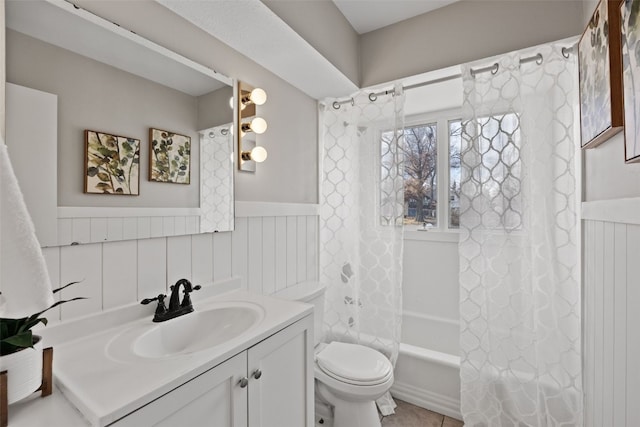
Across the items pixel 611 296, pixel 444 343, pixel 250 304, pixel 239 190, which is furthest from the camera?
pixel 444 343

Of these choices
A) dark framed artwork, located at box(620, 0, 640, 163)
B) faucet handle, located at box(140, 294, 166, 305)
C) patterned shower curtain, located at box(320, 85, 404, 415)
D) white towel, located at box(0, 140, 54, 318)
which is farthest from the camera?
patterned shower curtain, located at box(320, 85, 404, 415)

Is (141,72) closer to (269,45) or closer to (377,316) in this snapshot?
(269,45)

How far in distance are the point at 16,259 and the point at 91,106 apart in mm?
648

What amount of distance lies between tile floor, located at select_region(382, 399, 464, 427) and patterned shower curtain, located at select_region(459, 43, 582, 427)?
0.20m

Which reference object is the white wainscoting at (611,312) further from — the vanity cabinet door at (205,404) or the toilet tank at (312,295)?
the toilet tank at (312,295)

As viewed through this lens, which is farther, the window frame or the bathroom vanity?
the window frame

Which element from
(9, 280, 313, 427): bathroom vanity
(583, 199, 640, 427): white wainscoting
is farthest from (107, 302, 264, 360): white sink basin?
(583, 199, 640, 427): white wainscoting

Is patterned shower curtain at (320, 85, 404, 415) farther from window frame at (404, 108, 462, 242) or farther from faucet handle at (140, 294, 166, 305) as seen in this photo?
faucet handle at (140, 294, 166, 305)

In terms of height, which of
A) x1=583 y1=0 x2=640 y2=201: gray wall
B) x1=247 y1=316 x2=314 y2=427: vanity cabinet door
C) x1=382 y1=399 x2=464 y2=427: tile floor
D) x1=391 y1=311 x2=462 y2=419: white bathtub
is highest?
x1=583 y1=0 x2=640 y2=201: gray wall

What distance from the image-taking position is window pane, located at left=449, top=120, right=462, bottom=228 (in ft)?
8.27

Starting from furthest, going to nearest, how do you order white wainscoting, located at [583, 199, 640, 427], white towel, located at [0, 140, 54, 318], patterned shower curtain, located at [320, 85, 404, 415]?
1. patterned shower curtain, located at [320, 85, 404, 415]
2. white wainscoting, located at [583, 199, 640, 427]
3. white towel, located at [0, 140, 54, 318]

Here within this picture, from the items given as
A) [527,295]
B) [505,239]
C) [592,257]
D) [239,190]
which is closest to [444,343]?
[527,295]

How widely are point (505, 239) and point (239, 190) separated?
148 cm

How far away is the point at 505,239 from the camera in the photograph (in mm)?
1659
